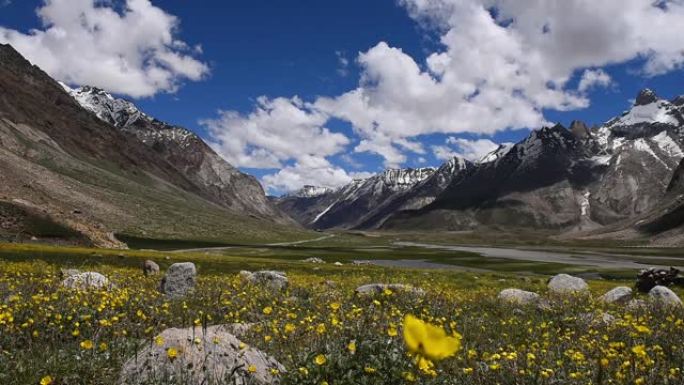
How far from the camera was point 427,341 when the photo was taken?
116 inches

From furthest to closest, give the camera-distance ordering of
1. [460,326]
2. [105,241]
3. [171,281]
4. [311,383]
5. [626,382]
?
[105,241] < [171,281] < [460,326] < [626,382] < [311,383]

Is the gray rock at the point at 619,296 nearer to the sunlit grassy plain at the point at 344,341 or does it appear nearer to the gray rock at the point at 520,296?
the gray rock at the point at 520,296

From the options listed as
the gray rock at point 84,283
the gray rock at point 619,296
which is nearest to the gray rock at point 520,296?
the gray rock at point 619,296

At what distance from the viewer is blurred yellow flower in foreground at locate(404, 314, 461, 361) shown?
2.91 metres

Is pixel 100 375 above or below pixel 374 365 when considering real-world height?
below

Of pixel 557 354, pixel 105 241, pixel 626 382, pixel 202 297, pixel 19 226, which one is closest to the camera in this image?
pixel 626 382

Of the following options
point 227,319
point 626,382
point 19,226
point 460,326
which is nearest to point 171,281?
point 227,319

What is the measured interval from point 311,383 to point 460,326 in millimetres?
8142

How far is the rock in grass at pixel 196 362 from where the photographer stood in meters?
6.89

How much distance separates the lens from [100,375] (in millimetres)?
7195

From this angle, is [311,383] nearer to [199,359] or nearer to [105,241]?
[199,359]

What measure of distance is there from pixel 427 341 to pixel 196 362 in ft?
17.9

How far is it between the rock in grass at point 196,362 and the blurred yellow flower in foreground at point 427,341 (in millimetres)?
4070

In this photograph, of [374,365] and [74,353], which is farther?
[74,353]
